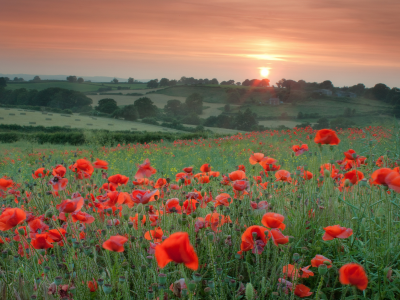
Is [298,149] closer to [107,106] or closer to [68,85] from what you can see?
[107,106]

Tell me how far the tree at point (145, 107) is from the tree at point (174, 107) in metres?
1.29

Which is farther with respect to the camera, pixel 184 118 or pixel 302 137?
pixel 184 118

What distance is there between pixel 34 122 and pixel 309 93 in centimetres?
2094

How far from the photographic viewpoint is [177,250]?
0.98m

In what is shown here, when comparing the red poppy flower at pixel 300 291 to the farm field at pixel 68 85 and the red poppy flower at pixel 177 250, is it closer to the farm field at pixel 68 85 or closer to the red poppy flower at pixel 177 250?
the red poppy flower at pixel 177 250

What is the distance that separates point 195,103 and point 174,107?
2.17 m

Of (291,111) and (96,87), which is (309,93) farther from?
(96,87)

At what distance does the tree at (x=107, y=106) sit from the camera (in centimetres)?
2996

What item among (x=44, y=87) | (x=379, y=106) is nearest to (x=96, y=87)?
(x=44, y=87)

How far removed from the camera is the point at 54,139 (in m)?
17.8

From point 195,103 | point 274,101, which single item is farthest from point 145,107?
point 274,101

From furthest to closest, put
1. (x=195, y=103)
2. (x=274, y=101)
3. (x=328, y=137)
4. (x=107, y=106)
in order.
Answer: (x=195, y=103)
(x=107, y=106)
(x=274, y=101)
(x=328, y=137)

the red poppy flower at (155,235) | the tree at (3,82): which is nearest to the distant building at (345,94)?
the red poppy flower at (155,235)

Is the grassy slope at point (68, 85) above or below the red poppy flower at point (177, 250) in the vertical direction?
above
